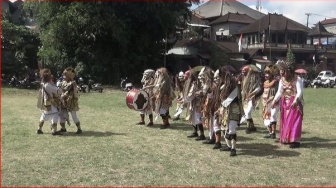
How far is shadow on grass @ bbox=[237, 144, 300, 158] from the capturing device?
901 cm

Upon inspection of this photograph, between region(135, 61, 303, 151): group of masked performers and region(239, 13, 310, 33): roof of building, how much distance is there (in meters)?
48.1

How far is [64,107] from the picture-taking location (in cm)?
1147

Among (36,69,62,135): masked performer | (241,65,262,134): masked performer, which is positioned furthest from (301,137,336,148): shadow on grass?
(36,69,62,135): masked performer

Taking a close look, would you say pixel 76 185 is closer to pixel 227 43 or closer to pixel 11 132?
pixel 11 132

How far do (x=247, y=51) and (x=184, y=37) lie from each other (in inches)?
414

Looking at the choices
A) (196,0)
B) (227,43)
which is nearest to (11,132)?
(196,0)

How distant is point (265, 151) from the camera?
9.37 m

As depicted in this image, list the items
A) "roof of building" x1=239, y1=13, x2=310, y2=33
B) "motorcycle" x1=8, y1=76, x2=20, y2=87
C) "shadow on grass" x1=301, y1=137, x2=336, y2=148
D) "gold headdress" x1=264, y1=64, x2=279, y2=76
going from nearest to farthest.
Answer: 1. "shadow on grass" x1=301, y1=137, x2=336, y2=148
2. "gold headdress" x1=264, y1=64, x2=279, y2=76
3. "motorcycle" x1=8, y1=76, x2=20, y2=87
4. "roof of building" x1=239, y1=13, x2=310, y2=33

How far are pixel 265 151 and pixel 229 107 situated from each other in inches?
54.7

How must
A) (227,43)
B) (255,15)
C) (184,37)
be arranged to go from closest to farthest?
(184,37), (227,43), (255,15)

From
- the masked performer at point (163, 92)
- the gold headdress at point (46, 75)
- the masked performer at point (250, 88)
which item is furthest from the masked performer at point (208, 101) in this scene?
the gold headdress at point (46, 75)

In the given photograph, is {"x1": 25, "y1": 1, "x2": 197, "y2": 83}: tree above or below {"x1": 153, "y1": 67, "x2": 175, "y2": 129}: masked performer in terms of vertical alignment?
above

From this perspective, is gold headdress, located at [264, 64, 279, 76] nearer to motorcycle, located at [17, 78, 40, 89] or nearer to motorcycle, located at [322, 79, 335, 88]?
motorcycle, located at [17, 78, 40, 89]

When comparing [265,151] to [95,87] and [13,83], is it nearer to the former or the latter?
[95,87]
